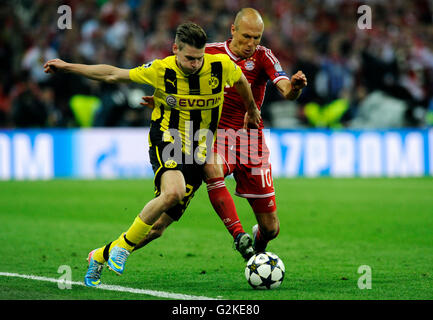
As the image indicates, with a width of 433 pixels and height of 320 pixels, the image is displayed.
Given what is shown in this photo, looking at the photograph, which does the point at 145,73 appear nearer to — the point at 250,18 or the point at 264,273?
the point at 250,18

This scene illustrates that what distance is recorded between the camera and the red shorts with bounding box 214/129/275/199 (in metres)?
7.36

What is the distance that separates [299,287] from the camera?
636 centimetres

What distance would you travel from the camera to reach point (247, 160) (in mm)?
7418

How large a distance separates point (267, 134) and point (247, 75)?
9.48 m

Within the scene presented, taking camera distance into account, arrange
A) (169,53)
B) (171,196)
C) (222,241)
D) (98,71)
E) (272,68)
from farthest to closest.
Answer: (169,53)
(222,241)
(272,68)
(98,71)
(171,196)

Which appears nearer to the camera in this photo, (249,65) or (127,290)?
(127,290)

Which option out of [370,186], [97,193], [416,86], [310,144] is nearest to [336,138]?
[310,144]

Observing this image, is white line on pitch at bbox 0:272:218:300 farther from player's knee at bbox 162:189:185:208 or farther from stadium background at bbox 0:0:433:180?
stadium background at bbox 0:0:433:180

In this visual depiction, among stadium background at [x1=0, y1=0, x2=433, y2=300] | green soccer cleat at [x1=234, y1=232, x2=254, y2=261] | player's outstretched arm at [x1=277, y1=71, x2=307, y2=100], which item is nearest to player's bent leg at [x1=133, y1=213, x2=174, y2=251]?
green soccer cleat at [x1=234, y1=232, x2=254, y2=261]

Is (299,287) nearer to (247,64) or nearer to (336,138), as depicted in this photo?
(247,64)

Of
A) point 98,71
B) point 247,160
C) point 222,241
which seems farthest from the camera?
point 222,241

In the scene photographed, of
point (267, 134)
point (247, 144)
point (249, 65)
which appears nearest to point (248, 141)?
point (247, 144)

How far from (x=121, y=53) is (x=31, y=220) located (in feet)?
26.8

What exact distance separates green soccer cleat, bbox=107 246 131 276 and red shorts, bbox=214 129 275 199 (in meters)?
1.57
